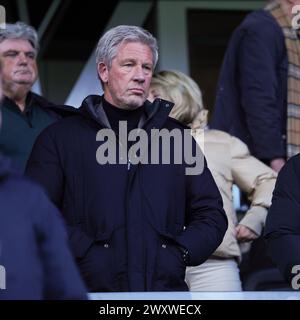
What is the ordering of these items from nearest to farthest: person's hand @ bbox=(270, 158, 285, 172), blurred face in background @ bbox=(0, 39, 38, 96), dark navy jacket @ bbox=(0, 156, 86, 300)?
1. dark navy jacket @ bbox=(0, 156, 86, 300)
2. blurred face in background @ bbox=(0, 39, 38, 96)
3. person's hand @ bbox=(270, 158, 285, 172)

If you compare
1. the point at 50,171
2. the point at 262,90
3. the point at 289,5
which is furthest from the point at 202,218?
the point at 289,5

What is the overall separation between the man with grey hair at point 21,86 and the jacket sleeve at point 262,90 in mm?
973

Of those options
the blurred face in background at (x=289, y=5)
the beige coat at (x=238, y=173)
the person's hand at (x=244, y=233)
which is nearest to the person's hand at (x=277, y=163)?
the beige coat at (x=238, y=173)

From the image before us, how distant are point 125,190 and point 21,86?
130 centimetres

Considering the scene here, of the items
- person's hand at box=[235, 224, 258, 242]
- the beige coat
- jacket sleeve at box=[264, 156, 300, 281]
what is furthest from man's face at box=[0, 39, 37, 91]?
jacket sleeve at box=[264, 156, 300, 281]

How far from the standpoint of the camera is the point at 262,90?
5559 millimetres

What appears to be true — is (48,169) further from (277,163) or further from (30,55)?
(277,163)

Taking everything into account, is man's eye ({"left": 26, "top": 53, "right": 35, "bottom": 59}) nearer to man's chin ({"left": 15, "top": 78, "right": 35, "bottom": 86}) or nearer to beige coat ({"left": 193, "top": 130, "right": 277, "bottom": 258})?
man's chin ({"left": 15, "top": 78, "right": 35, "bottom": 86})

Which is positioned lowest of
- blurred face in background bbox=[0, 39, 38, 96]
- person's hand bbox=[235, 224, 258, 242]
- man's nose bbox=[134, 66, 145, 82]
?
person's hand bbox=[235, 224, 258, 242]

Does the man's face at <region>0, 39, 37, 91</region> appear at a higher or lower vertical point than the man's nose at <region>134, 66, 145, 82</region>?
lower

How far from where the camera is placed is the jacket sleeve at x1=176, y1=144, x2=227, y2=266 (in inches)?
167

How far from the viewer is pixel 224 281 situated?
4.88 meters

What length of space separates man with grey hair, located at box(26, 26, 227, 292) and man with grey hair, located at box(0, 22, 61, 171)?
0.76m

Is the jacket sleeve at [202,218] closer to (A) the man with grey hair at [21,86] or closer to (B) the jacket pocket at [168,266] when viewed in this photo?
(B) the jacket pocket at [168,266]
